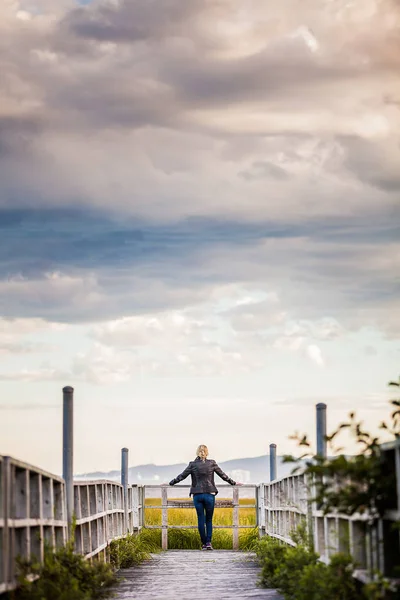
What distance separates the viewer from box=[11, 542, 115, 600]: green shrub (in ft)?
29.9

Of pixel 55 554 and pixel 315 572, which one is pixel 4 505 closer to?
pixel 55 554

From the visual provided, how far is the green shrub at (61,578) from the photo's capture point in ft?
29.9

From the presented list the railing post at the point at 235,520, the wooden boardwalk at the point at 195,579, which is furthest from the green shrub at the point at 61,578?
the railing post at the point at 235,520

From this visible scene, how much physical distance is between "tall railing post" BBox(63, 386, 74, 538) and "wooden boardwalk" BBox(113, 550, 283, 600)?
4.40 feet

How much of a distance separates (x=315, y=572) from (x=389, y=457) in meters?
2.29

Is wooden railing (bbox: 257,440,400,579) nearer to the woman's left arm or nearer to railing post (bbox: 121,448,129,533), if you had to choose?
railing post (bbox: 121,448,129,533)

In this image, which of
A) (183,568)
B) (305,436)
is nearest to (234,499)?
(183,568)

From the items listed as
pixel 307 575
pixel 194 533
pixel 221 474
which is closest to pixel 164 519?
pixel 194 533

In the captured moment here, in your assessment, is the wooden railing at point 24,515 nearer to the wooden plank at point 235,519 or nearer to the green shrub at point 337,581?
the green shrub at point 337,581

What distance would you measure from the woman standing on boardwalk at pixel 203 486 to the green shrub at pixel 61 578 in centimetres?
977

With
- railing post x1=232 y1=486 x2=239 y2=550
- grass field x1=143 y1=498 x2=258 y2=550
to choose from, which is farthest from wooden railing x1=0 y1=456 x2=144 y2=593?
grass field x1=143 y1=498 x2=258 y2=550

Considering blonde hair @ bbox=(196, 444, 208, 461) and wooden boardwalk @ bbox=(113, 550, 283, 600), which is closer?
wooden boardwalk @ bbox=(113, 550, 283, 600)

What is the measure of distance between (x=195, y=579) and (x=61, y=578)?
5.71 m

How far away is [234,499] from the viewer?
25.0 meters
